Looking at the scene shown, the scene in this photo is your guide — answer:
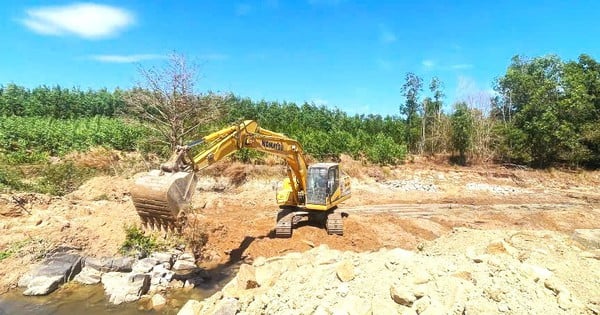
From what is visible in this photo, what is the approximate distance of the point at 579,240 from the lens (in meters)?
9.09

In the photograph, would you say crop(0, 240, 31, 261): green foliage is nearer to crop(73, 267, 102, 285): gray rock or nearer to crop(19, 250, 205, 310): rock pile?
crop(19, 250, 205, 310): rock pile

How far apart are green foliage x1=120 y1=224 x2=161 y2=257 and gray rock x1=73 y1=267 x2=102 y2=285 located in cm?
83

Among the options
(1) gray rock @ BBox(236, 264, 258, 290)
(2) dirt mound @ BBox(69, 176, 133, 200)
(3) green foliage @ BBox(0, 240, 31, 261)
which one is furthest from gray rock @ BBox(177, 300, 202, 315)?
(2) dirt mound @ BBox(69, 176, 133, 200)

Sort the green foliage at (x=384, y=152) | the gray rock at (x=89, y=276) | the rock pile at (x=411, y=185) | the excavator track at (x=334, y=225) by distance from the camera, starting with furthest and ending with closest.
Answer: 1. the green foliage at (x=384, y=152)
2. the rock pile at (x=411, y=185)
3. the excavator track at (x=334, y=225)
4. the gray rock at (x=89, y=276)

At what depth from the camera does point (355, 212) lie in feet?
53.9

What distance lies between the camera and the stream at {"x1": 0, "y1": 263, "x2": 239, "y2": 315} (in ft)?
25.9

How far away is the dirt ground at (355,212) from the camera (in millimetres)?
10398

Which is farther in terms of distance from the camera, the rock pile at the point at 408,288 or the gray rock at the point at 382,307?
the gray rock at the point at 382,307

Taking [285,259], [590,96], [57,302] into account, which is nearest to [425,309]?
[285,259]

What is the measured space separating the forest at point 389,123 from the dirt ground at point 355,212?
199cm

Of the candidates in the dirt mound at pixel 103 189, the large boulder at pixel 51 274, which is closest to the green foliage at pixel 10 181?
the dirt mound at pixel 103 189

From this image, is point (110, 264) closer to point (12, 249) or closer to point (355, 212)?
point (12, 249)

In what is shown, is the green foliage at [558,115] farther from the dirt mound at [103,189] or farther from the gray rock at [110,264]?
the gray rock at [110,264]

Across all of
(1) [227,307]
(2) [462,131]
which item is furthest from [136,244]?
(2) [462,131]
